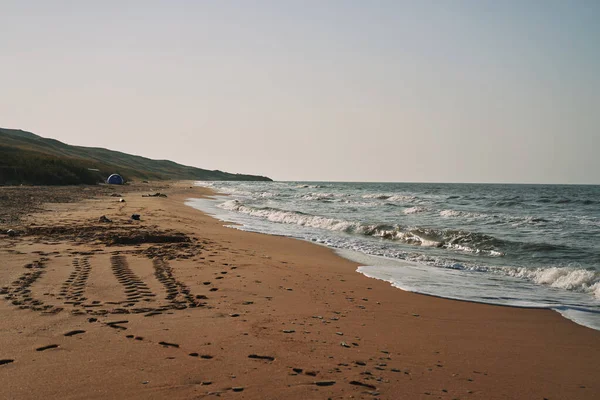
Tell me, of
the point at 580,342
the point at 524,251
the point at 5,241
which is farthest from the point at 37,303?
the point at 524,251

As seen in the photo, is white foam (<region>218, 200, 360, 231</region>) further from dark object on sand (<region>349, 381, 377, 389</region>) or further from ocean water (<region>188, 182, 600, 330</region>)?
dark object on sand (<region>349, 381, 377, 389</region>)

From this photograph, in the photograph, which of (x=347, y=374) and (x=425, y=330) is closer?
(x=347, y=374)

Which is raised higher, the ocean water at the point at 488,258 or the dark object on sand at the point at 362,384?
the ocean water at the point at 488,258

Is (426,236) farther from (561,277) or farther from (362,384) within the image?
(362,384)

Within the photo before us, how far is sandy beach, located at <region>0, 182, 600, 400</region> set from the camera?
4.07 meters

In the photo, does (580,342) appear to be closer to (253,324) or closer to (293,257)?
(253,324)

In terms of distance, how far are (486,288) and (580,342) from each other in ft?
11.3

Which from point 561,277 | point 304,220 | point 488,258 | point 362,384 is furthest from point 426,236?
point 362,384

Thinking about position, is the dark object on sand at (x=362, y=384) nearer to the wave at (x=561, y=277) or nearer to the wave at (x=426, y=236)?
the wave at (x=561, y=277)

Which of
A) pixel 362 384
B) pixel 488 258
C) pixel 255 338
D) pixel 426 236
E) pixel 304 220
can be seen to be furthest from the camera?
pixel 304 220

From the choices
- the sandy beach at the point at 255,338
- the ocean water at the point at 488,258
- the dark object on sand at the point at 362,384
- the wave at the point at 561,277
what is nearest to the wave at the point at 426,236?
the ocean water at the point at 488,258

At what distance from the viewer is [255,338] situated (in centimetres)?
524

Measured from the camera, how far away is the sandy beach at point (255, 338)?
13.4ft

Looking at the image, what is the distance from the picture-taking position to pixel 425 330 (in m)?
6.18
